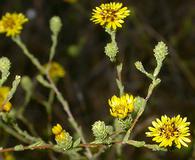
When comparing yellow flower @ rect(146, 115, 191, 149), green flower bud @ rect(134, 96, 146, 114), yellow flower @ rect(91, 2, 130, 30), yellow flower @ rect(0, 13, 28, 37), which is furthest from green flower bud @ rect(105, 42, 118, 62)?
yellow flower @ rect(0, 13, 28, 37)

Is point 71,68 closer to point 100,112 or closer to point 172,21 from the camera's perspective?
point 100,112

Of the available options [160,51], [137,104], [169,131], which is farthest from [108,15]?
[169,131]

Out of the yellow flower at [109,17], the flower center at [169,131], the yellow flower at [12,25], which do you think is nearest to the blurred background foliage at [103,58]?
the yellow flower at [12,25]

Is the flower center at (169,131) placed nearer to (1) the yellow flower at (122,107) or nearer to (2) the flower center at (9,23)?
(1) the yellow flower at (122,107)

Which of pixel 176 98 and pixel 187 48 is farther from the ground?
pixel 187 48

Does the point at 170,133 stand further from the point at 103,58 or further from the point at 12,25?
the point at 103,58

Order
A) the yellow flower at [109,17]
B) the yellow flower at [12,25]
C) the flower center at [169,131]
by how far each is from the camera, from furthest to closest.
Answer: the yellow flower at [12,25]
the yellow flower at [109,17]
the flower center at [169,131]

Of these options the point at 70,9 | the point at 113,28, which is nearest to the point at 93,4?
the point at 70,9
